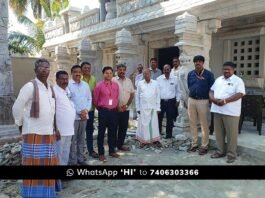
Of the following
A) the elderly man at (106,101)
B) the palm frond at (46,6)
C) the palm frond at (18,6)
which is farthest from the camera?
the palm frond at (46,6)

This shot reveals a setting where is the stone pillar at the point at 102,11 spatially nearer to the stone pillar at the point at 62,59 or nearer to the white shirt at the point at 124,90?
the stone pillar at the point at 62,59

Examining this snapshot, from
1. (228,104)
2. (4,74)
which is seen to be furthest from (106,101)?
(4,74)

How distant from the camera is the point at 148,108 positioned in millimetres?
5734

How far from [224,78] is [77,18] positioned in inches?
334

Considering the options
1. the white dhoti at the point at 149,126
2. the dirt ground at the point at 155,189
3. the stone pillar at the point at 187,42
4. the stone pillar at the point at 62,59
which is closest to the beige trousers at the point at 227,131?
the dirt ground at the point at 155,189

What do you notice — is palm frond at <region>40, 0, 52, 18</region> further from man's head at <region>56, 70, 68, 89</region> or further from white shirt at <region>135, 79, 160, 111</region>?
man's head at <region>56, 70, 68, 89</region>

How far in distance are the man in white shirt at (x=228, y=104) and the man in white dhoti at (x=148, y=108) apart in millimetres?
1196

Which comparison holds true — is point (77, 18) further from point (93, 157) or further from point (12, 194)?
point (12, 194)

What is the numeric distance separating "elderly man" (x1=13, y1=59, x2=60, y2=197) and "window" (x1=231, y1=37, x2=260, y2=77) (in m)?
6.25

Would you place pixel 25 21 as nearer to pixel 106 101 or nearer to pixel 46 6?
pixel 46 6

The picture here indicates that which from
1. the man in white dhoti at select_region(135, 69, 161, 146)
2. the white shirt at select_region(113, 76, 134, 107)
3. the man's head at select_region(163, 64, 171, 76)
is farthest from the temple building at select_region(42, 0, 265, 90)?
the white shirt at select_region(113, 76, 134, 107)

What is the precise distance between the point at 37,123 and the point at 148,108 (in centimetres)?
290

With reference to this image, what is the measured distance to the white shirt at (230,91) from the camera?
185 inches

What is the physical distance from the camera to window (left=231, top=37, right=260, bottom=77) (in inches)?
307
